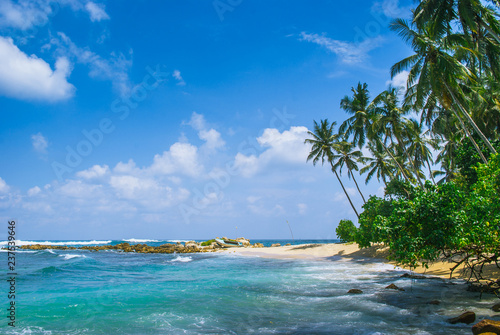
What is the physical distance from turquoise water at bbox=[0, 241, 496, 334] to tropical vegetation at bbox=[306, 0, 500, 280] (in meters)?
1.64

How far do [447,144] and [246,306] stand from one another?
35.7 m

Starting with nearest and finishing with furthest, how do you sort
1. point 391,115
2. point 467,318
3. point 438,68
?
point 467,318 < point 438,68 < point 391,115

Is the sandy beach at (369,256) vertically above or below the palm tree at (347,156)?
below

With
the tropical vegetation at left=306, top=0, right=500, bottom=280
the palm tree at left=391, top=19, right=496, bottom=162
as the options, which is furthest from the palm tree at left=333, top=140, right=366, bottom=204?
the palm tree at left=391, top=19, right=496, bottom=162

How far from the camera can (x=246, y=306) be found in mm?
11336

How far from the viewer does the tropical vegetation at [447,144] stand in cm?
970

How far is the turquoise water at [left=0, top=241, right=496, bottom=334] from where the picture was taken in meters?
8.52

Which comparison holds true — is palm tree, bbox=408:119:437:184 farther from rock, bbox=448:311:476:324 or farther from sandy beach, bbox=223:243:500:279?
rock, bbox=448:311:476:324

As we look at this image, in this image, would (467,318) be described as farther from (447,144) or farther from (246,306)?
(447,144)

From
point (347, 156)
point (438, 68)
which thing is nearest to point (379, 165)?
point (347, 156)

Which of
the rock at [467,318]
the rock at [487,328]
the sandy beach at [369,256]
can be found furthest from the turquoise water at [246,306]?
the sandy beach at [369,256]

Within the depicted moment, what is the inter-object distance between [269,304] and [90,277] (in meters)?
14.8

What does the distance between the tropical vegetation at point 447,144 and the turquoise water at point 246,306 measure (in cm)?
164

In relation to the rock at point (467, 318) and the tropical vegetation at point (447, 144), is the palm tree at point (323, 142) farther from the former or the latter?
the rock at point (467, 318)
